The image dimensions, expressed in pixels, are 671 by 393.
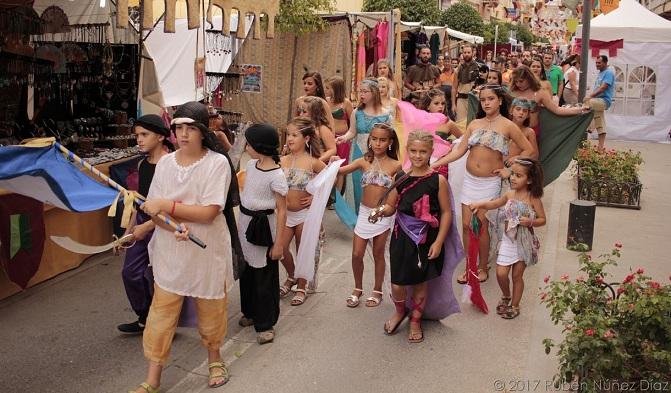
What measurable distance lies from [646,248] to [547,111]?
182cm

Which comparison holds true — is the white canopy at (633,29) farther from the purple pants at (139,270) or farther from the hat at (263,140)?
the purple pants at (139,270)

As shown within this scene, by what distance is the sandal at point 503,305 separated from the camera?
5609 mm

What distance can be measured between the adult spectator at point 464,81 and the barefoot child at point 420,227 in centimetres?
719

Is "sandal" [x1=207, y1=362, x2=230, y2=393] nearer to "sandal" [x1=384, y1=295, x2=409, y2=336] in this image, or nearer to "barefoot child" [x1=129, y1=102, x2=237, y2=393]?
"barefoot child" [x1=129, y1=102, x2=237, y2=393]

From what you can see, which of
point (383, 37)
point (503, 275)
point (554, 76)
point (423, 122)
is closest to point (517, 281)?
point (503, 275)

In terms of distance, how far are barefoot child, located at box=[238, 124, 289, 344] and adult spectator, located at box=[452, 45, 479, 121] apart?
24.6ft

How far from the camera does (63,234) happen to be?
21.0 ft

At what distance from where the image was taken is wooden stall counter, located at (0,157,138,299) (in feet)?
20.1

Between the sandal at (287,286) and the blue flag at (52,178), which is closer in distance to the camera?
the blue flag at (52,178)

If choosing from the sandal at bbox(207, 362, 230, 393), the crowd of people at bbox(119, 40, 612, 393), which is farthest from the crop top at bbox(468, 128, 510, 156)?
the sandal at bbox(207, 362, 230, 393)

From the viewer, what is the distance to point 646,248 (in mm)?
7574

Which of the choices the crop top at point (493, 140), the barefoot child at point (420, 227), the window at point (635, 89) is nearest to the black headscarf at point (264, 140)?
the barefoot child at point (420, 227)

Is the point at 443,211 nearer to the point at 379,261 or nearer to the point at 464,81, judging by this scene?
the point at 379,261

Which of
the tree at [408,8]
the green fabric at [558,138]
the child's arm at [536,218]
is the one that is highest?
the tree at [408,8]
